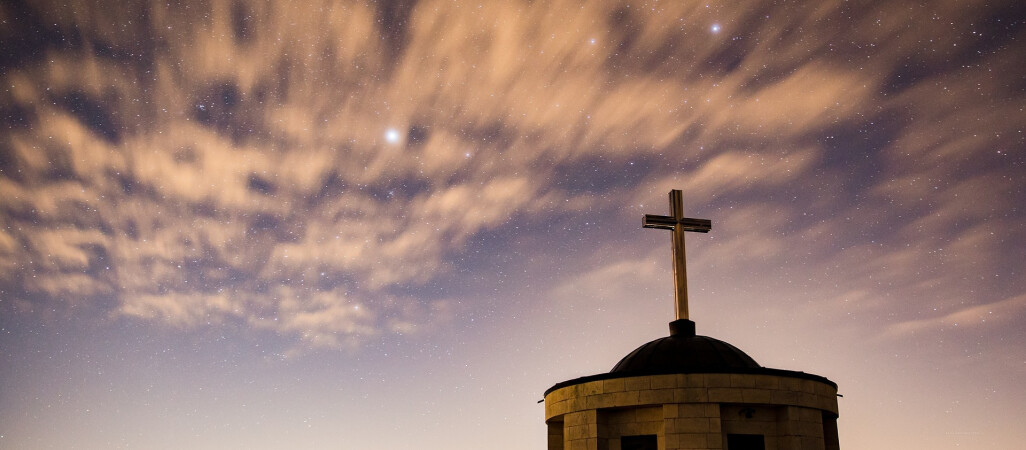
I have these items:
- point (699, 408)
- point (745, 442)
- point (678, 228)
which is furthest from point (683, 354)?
point (678, 228)

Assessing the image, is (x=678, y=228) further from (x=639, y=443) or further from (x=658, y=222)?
(x=639, y=443)

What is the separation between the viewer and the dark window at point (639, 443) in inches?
734

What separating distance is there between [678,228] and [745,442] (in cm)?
701

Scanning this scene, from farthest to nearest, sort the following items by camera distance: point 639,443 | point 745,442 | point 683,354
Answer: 1. point 683,354
2. point 639,443
3. point 745,442

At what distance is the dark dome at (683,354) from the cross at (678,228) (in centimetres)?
77

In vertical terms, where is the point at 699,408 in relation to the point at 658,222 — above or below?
below

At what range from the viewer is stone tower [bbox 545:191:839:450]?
18188 mm

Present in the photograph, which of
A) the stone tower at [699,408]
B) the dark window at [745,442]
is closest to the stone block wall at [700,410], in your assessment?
the stone tower at [699,408]

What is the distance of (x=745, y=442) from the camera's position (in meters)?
18.5

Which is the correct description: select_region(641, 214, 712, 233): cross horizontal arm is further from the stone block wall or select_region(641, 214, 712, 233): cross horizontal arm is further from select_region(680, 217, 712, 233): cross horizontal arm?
the stone block wall

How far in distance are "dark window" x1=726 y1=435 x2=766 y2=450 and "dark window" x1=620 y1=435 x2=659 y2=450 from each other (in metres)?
1.72

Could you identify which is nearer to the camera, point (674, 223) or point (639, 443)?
point (639, 443)

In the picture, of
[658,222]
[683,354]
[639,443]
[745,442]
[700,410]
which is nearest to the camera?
[700,410]

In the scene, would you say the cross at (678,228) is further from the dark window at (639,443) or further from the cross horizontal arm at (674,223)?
the dark window at (639,443)
